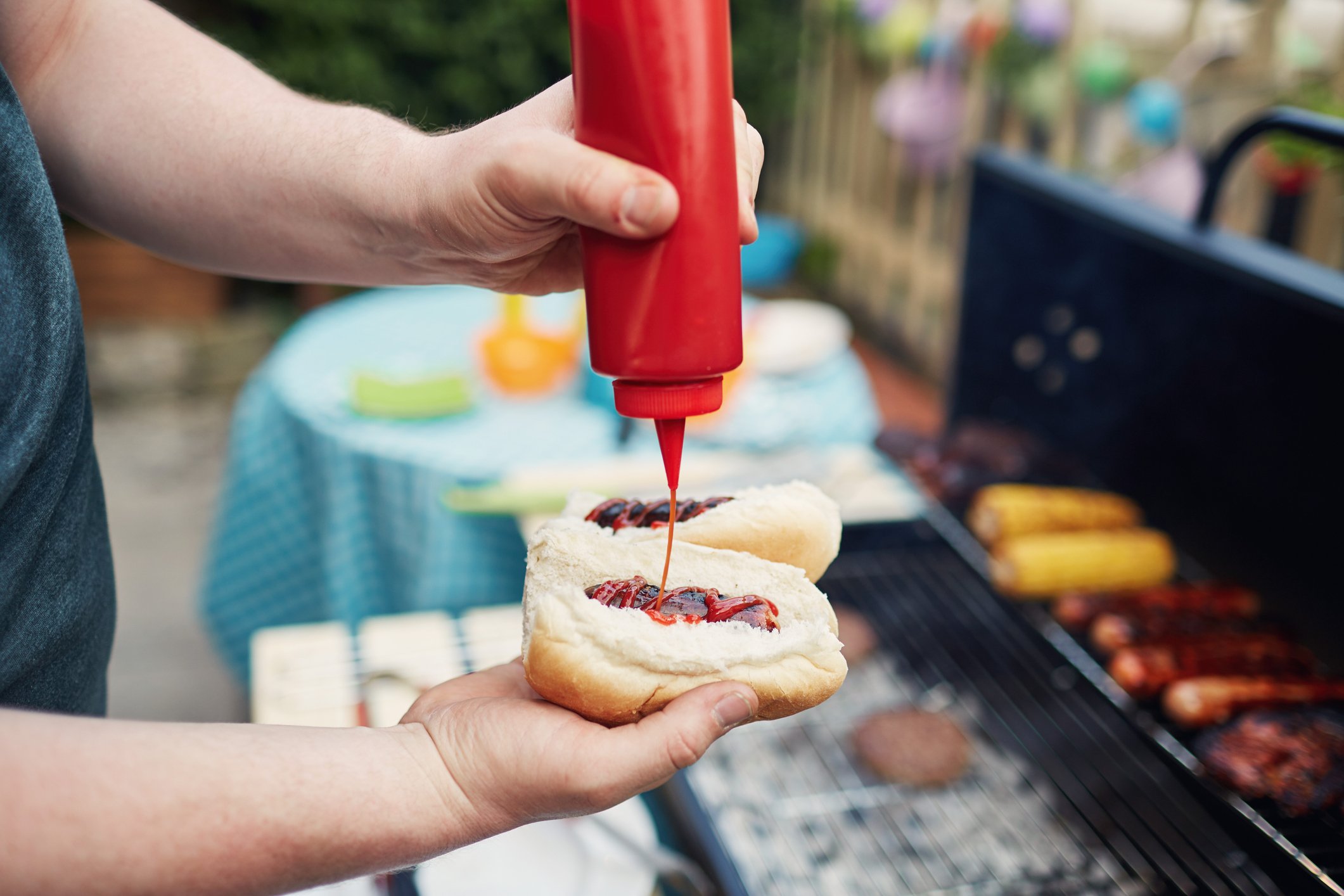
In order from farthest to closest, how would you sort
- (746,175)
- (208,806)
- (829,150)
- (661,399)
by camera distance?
(829,150) → (746,175) → (661,399) → (208,806)

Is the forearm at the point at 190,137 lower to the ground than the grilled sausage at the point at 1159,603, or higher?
higher

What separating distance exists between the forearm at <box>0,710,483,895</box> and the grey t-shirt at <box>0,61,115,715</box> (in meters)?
0.35

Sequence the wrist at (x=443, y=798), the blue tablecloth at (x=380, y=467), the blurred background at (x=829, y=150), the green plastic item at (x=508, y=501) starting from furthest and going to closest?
the blurred background at (x=829, y=150) → the blue tablecloth at (x=380, y=467) → the green plastic item at (x=508, y=501) → the wrist at (x=443, y=798)

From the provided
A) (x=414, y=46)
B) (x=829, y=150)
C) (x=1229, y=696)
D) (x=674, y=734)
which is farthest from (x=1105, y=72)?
(x=674, y=734)

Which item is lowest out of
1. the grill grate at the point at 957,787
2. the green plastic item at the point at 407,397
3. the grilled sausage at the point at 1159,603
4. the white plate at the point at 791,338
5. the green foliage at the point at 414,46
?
the grill grate at the point at 957,787

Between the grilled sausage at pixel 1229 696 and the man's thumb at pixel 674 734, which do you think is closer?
the man's thumb at pixel 674 734

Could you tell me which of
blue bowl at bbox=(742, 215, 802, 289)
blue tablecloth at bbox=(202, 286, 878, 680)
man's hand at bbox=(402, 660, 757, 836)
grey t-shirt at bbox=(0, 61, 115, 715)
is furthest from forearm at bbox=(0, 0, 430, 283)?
blue bowl at bbox=(742, 215, 802, 289)

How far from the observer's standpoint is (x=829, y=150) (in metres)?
8.79

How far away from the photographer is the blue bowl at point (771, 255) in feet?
24.7

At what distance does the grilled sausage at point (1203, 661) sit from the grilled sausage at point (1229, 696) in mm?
43

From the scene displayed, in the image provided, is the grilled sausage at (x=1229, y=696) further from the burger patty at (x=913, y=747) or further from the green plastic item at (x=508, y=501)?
the green plastic item at (x=508, y=501)

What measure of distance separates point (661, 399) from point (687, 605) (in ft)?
1.12

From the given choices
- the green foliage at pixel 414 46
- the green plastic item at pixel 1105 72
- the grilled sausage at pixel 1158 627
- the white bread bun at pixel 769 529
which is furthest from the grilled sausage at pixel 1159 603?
the green foliage at pixel 414 46

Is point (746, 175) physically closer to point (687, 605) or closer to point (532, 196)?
point (532, 196)
